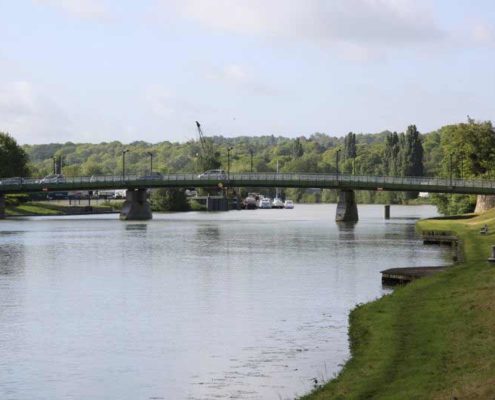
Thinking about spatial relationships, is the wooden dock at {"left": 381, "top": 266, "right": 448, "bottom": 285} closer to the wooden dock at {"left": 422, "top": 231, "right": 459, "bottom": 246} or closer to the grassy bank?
the grassy bank

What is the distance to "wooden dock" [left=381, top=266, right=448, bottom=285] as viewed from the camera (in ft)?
220

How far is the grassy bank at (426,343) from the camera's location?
32344 mm

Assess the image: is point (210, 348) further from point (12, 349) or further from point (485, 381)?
point (485, 381)

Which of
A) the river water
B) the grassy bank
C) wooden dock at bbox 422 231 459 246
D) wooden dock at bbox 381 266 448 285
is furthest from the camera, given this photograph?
wooden dock at bbox 422 231 459 246

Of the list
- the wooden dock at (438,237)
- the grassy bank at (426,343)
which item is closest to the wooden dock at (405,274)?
the grassy bank at (426,343)

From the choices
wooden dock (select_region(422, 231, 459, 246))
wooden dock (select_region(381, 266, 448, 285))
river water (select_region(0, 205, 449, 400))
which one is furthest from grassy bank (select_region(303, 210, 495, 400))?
wooden dock (select_region(422, 231, 459, 246))

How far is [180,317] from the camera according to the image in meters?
57.3

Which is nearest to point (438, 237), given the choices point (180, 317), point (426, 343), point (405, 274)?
point (405, 274)

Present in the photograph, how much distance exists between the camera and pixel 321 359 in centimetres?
4356

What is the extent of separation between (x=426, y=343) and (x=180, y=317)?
2032cm

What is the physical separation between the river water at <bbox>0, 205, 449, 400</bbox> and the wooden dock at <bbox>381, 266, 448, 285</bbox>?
194 centimetres

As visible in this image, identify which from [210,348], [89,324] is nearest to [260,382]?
[210,348]

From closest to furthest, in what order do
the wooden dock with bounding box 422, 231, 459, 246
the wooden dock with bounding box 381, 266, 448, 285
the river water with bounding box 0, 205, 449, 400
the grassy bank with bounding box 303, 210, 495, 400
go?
the grassy bank with bounding box 303, 210, 495, 400 < the river water with bounding box 0, 205, 449, 400 < the wooden dock with bounding box 381, 266, 448, 285 < the wooden dock with bounding box 422, 231, 459, 246

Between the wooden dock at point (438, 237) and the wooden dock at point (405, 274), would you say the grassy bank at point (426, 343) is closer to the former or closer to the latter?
the wooden dock at point (405, 274)
